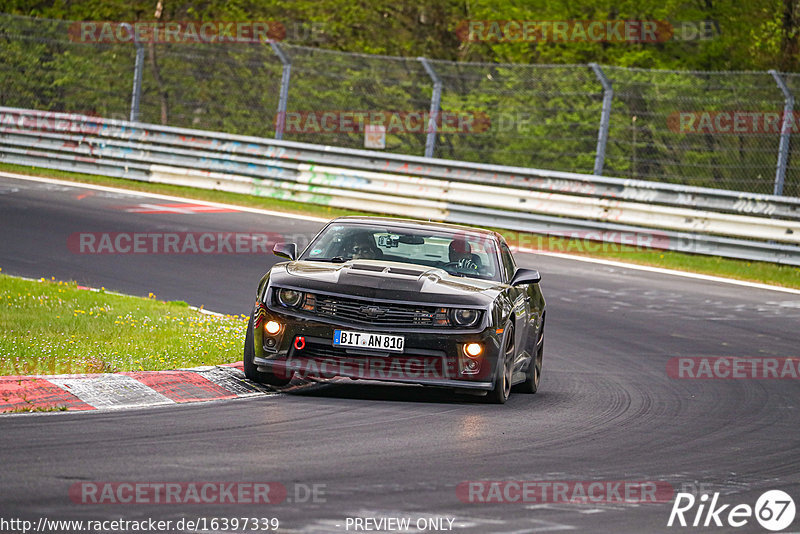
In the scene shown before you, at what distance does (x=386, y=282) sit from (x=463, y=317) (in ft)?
1.98

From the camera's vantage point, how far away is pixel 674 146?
22.7 meters

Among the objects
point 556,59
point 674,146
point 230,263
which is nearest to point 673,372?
point 230,263

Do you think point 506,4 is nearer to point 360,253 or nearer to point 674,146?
point 674,146

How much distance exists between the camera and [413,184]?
22531mm

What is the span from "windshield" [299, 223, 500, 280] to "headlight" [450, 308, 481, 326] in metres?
1.06

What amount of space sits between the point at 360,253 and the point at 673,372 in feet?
11.0

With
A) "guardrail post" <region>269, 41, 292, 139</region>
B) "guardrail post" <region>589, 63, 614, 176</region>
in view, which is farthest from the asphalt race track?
"guardrail post" <region>269, 41, 292, 139</region>
